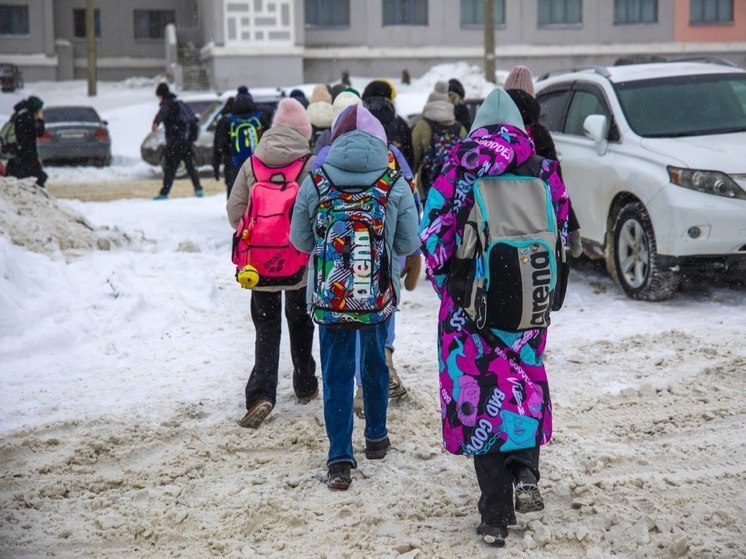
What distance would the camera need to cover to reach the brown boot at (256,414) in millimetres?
5844

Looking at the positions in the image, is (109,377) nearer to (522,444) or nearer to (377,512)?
(377,512)

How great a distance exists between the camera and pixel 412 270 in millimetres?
5590

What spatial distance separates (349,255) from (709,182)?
415 cm

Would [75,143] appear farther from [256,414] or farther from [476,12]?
[476,12]

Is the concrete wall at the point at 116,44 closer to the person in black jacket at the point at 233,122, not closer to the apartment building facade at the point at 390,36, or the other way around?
the apartment building facade at the point at 390,36

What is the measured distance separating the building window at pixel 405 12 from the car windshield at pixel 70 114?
51.3 feet

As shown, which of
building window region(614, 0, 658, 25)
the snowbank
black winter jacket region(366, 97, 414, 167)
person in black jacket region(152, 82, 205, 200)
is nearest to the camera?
the snowbank

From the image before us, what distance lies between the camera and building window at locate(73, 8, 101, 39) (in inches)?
1667

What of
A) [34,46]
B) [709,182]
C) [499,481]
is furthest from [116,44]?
[499,481]

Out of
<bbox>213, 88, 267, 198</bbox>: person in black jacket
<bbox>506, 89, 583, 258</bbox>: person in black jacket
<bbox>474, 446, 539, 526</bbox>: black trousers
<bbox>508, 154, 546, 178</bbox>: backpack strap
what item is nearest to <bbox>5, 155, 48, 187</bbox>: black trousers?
<bbox>213, 88, 267, 198</bbox>: person in black jacket

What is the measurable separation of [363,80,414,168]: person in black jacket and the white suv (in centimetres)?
168

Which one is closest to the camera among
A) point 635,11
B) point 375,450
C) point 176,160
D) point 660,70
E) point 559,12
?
point 375,450

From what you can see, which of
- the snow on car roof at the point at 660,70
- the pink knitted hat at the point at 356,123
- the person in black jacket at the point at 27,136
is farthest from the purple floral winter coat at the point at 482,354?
the person in black jacket at the point at 27,136

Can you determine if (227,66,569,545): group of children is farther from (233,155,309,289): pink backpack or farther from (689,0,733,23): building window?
(689,0,733,23): building window
